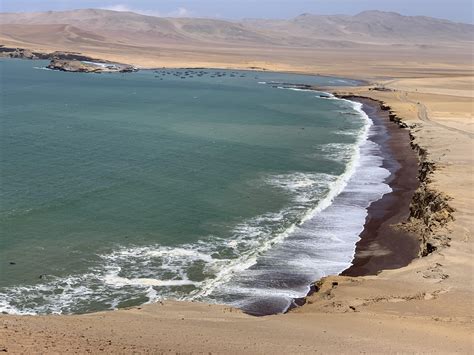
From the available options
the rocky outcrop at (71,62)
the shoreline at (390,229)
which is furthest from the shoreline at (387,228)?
the rocky outcrop at (71,62)

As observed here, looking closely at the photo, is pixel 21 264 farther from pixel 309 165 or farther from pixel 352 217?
pixel 309 165

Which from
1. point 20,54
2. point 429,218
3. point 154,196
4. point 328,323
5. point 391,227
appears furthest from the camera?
point 20,54

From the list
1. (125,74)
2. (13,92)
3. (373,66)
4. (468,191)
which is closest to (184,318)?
(468,191)

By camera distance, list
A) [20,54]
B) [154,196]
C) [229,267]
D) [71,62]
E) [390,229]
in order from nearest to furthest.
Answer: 1. [229,267]
2. [390,229]
3. [154,196]
4. [71,62]
5. [20,54]

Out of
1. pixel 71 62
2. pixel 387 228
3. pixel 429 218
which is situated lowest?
pixel 387 228

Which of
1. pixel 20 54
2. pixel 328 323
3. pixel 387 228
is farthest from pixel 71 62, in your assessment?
pixel 328 323

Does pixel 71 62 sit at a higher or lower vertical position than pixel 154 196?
higher

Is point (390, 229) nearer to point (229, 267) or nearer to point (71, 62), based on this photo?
point (229, 267)

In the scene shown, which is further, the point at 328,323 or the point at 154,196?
the point at 154,196

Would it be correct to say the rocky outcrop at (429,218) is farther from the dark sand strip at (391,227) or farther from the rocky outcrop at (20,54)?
the rocky outcrop at (20,54)
